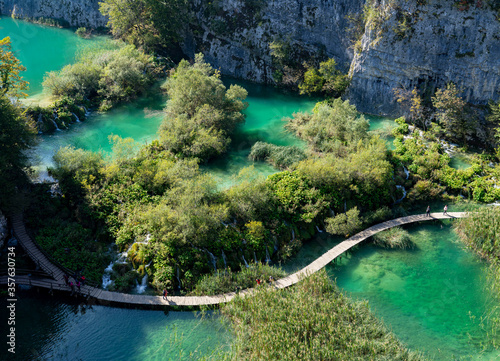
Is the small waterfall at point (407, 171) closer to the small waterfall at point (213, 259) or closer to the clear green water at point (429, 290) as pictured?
the clear green water at point (429, 290)

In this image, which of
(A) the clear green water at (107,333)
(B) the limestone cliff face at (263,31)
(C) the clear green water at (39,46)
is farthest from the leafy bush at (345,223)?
(C) the clear green water at (39,46)

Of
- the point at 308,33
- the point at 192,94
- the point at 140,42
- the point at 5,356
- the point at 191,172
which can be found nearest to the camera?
the point at 5,356

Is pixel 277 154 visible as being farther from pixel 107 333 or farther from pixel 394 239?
pixel 107 333

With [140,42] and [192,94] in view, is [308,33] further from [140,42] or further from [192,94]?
[140,42]

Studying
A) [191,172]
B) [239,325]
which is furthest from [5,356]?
[191,172]

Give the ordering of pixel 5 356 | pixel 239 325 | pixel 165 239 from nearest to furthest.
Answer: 1. pixel 5 356
2. pixel 239 325
3. pixel 165 239

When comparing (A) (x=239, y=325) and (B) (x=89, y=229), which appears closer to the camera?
(A) (x=239, y=325)
